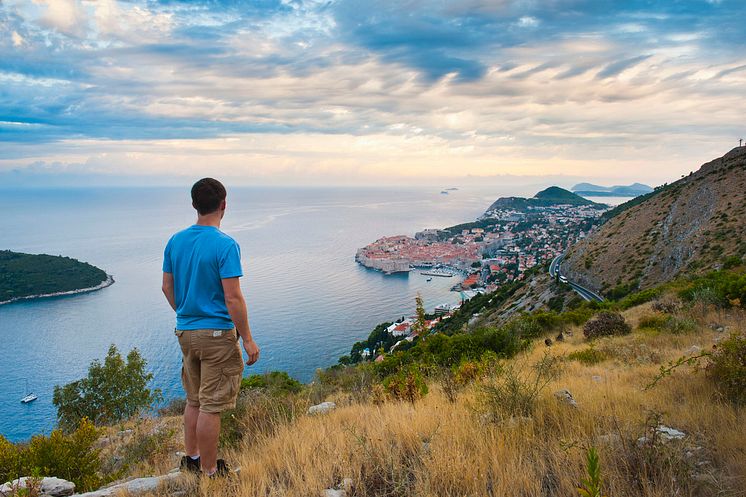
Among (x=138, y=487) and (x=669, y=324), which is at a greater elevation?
(x=138, y=487)

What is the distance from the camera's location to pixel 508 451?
2.56 metres

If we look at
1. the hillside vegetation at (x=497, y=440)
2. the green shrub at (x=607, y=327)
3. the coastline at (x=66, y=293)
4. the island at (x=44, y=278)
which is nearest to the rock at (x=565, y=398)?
the hillside vegetation at (x=497, y=440)

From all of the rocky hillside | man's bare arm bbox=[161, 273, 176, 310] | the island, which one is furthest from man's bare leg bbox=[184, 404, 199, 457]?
the island

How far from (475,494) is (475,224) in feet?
397

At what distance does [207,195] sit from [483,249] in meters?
91.0

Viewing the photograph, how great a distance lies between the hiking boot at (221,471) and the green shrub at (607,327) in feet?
31.0

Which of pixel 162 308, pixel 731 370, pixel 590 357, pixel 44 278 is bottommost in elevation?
pixel 162 308

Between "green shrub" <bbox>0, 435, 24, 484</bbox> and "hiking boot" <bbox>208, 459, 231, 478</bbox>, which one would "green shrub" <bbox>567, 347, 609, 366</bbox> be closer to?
"hiking boot" <bbox>208, 459, 231, 478</bbox>

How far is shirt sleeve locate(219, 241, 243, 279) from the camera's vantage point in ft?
8.73

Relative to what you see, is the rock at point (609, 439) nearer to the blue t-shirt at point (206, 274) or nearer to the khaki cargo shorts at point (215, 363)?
the khaki cargo shorts at point (215, 363)

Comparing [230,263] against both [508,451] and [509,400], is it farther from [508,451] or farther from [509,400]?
[509,400]

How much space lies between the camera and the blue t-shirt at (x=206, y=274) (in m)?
2.71

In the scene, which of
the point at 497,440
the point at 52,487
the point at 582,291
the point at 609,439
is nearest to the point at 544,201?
the point at 582,291

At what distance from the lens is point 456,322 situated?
32.0m
